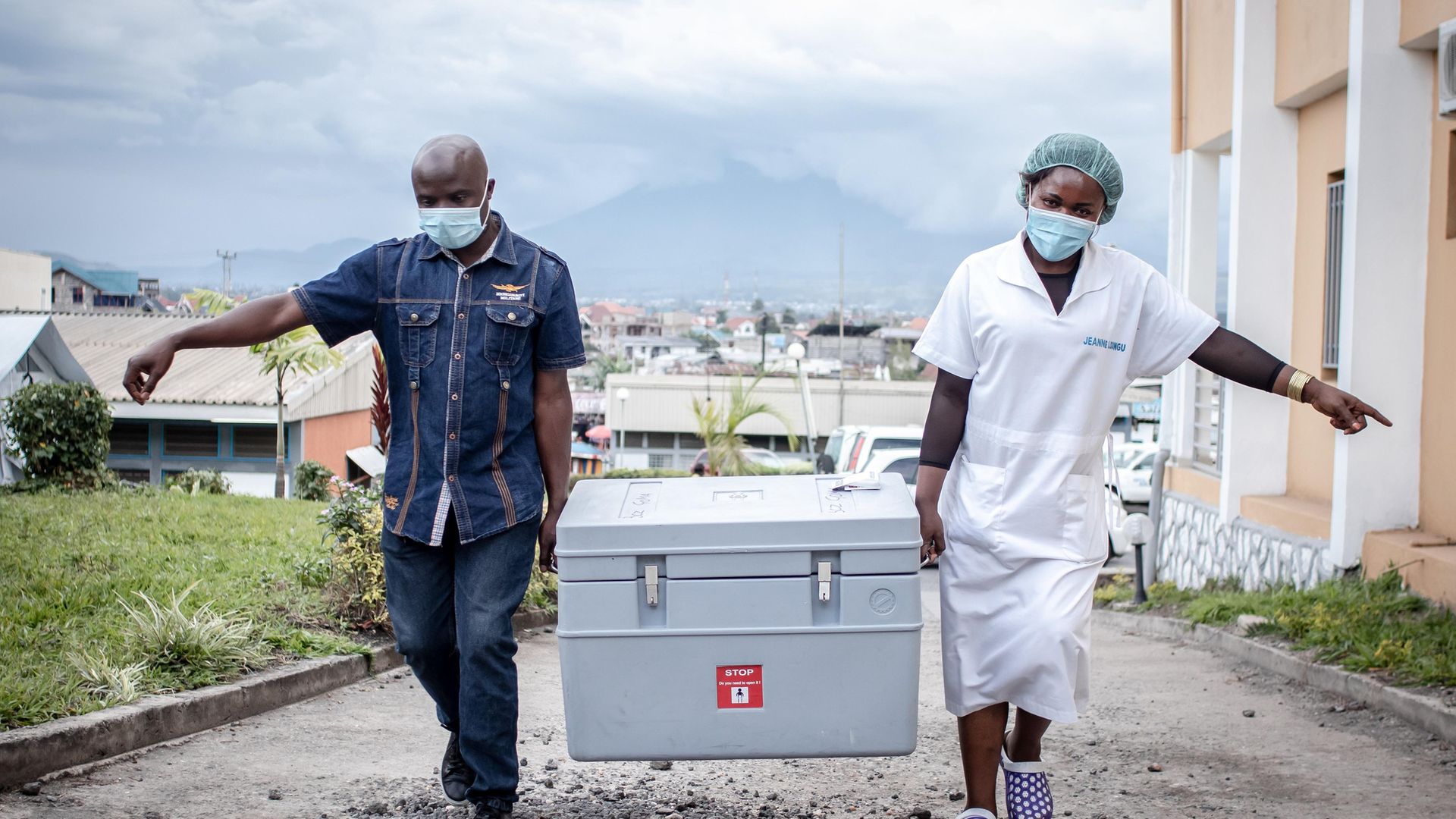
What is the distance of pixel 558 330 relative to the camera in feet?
12.3

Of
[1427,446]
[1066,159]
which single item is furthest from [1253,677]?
[1066,159]

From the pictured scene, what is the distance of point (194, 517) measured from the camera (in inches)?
388

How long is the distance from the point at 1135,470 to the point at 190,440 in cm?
2115

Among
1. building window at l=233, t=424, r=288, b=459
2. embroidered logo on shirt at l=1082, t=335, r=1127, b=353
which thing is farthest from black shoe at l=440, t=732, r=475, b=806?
building window at l=233, t=424, r=288, b=459

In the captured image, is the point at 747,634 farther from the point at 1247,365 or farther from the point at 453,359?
the point at 1247,365

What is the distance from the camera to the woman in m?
3.58

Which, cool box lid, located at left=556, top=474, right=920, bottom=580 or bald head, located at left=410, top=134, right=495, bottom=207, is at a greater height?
bald head, located at left=410, top=134, right=495, bottom=207

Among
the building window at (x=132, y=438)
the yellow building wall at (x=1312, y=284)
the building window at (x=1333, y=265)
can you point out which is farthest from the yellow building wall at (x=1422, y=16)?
the building window at (x=132, y=438)

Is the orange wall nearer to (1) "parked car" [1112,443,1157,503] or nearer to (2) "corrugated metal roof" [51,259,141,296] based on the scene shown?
(1) "parked car" [1112,443,1157,503]

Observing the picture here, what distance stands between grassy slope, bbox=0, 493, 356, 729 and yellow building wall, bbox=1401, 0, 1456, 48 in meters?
6.71

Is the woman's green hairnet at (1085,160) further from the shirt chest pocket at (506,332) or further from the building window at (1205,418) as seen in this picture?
the building window at (1205,418)

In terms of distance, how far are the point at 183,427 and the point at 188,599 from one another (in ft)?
86.7

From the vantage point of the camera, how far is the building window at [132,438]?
30562 millimetres

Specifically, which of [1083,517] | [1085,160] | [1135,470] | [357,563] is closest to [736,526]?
[1083,517]
